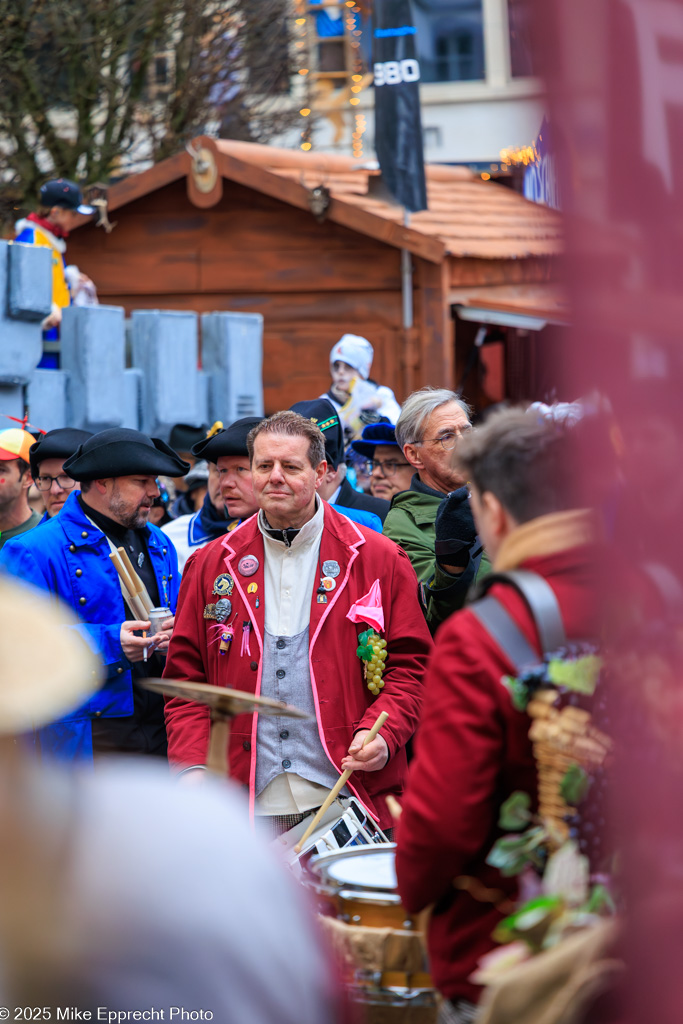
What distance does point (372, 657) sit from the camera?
156 inches

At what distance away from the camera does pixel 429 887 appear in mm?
2379

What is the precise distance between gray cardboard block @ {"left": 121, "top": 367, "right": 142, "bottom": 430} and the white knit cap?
1.61 m

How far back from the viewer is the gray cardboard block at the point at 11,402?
7.70 m

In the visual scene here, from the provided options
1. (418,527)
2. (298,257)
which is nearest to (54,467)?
(418,527)

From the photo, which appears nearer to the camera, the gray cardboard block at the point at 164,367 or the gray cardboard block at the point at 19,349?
the gray cardboard block at the point at 19,349

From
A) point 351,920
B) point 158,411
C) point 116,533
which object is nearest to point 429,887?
point 351,920

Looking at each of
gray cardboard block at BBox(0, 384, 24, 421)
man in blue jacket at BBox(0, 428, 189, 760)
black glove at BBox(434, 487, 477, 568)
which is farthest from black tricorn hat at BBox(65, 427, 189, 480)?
gray cardboard block at BBox(0, 384, 24, 421)

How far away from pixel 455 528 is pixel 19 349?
483cm

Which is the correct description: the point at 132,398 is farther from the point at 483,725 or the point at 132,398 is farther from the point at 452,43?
the point at 452,43

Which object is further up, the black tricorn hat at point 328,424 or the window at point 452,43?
the window at point 452,43

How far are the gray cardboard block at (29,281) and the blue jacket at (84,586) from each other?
3.34 meters

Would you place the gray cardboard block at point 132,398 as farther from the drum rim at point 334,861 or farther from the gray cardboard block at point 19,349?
the drum rim at point 334,861

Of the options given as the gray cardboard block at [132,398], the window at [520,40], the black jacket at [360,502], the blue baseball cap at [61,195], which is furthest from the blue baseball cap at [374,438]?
the blue baseball cap at [61,195]

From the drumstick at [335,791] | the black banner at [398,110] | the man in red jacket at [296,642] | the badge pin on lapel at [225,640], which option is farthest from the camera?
the black banner at [398,110]
